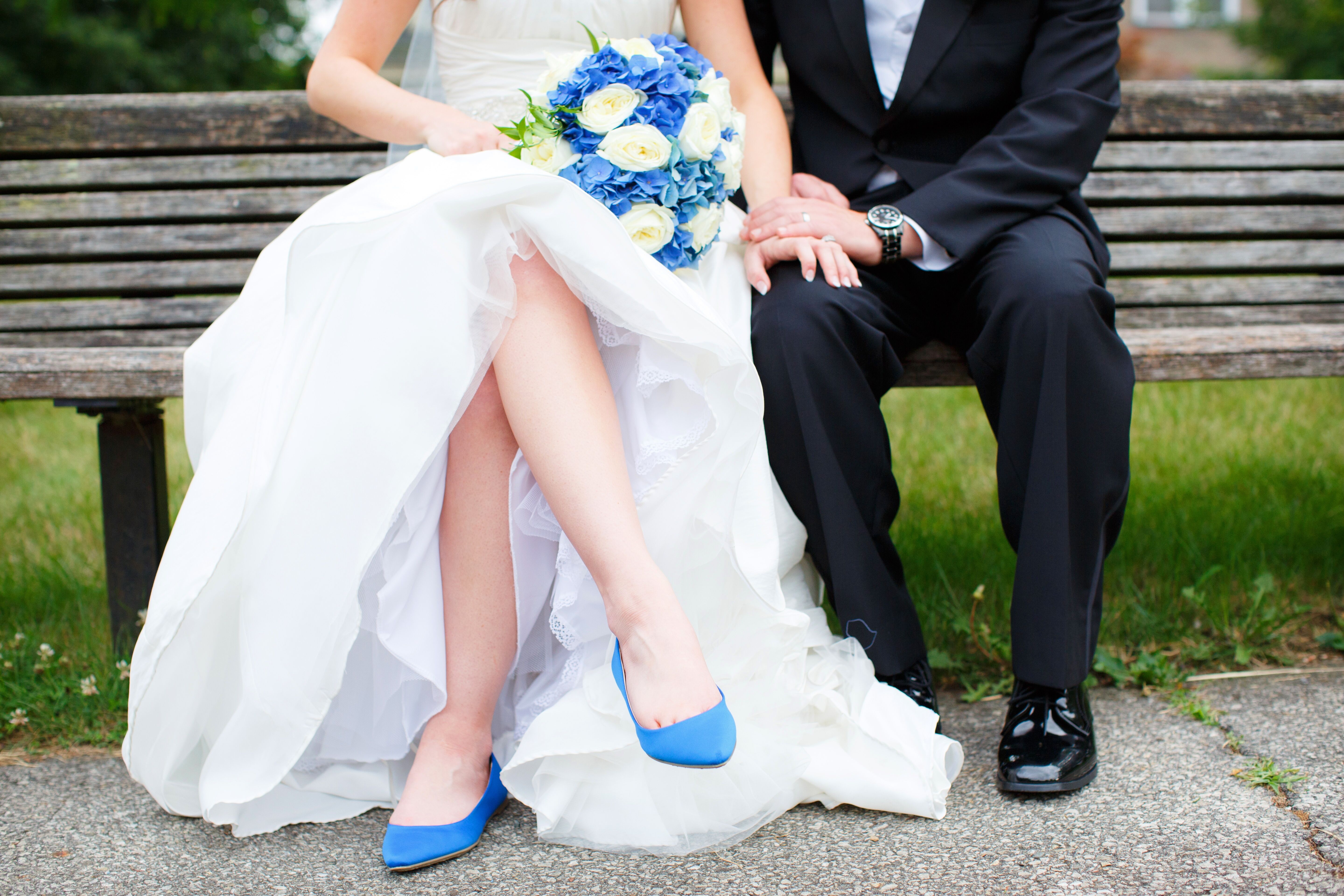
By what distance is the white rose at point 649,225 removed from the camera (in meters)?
1.69

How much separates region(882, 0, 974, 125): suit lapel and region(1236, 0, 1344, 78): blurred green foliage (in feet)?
42.8

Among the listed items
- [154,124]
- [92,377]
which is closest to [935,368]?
[92,377]

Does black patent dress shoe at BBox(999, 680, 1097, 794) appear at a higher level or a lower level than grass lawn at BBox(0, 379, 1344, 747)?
higher

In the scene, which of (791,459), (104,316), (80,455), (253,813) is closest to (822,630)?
(791,459)

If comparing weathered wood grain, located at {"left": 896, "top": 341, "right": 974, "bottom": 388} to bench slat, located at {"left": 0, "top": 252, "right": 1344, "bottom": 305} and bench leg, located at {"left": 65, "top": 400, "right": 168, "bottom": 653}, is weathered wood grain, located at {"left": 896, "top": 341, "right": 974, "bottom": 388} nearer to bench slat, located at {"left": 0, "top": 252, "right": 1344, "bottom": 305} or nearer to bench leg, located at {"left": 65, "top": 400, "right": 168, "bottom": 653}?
bench slat, located at {"left": 0, "top": 252, "right": 1344, "bottom": 305}

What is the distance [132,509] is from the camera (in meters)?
2.11

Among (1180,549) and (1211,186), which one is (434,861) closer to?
(1180,549)

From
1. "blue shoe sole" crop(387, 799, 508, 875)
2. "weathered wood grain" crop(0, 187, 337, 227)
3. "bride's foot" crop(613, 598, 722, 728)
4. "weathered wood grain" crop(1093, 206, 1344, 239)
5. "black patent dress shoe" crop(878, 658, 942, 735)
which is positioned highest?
"weathered wood grain" crop(1093, 206, 1344, 239)

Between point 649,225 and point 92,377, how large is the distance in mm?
1147

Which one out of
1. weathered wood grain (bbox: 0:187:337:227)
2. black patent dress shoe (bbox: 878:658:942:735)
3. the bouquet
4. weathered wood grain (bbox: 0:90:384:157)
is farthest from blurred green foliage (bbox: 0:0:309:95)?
black patent dress shoe (bbox: 878:658:942:735)

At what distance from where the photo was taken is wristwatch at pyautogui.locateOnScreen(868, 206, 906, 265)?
6.39 ft

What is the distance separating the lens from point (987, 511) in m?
2.98

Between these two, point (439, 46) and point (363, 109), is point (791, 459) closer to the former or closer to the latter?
point (363, 109)

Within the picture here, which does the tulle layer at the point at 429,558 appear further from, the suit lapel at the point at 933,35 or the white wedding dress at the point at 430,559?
the suit lapel at the point at 933,35
